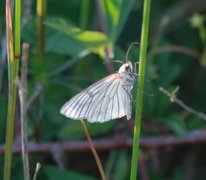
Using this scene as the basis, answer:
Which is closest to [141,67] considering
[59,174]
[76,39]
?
[76,39]

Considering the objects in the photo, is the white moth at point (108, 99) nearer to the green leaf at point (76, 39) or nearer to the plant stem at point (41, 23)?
the green leaf at point (76, 39)

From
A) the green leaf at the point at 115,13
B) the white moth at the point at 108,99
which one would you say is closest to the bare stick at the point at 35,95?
the green leaf at the point at 115,13

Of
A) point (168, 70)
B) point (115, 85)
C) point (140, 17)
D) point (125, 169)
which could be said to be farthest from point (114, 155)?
point (140, 17)

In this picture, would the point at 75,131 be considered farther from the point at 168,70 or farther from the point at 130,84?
the point at 130,84

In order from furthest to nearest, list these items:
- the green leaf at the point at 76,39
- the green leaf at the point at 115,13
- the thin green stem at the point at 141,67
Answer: the green leaf at the point at 115,13, the green leaf at the point at 76,39, the thin green stem at the point at 141,67

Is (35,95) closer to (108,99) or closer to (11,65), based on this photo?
(108,99)

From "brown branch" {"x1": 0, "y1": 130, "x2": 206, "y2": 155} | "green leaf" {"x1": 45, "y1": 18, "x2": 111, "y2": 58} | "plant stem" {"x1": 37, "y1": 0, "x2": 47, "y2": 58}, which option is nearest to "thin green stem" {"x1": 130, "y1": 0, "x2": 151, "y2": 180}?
"green leaf" {"x1": 45, "y1": 18, "x2": 111, "y2": 58}
